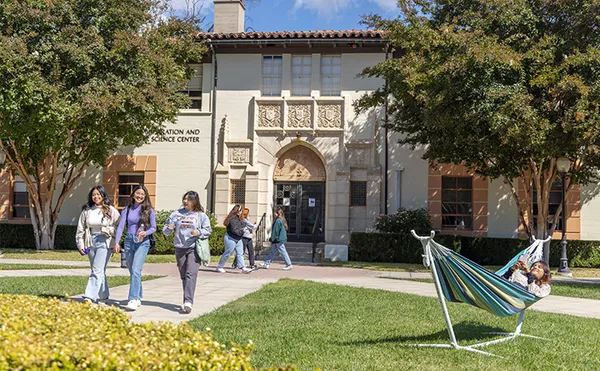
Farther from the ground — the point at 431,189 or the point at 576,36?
the point at 576,36

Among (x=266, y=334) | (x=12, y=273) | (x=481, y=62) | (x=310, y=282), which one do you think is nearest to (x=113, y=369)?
(x=266, y=334)

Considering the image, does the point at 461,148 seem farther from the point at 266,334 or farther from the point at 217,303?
the point at 266,334

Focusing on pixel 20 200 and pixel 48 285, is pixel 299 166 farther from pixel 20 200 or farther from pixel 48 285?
pixel 48 285

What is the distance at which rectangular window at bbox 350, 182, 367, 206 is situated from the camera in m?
20.9

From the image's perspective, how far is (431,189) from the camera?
20.8 m

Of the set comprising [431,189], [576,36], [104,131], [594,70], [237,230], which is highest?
[576,36]

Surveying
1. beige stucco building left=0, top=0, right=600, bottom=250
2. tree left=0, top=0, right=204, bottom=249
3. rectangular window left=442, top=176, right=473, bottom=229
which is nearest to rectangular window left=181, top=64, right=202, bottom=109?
beige stucco building left=0, top=0, right=600, bottom=250

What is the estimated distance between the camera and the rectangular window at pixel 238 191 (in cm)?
2147

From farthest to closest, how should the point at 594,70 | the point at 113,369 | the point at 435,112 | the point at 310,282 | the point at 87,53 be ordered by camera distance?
the point at 87,53 → the point at 435,112 → the point at 594,70 → the point at 310,282 → the point at 113,369

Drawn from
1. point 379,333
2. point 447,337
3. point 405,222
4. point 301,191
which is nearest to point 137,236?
point 379,333

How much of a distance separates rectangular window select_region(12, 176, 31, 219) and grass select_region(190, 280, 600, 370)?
613 inches

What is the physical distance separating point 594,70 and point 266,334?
11448 mm

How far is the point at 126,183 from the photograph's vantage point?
22312 millimetres

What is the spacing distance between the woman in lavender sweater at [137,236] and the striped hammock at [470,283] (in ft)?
14.8
